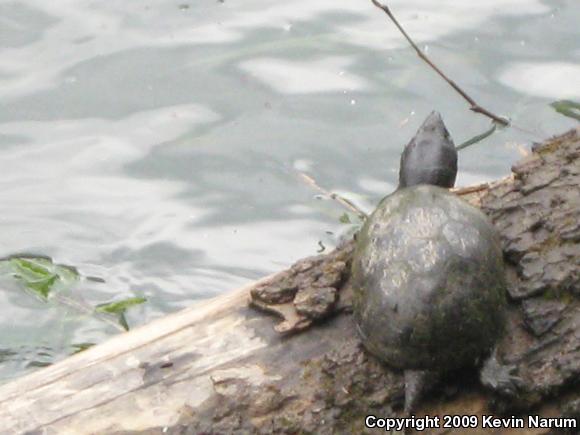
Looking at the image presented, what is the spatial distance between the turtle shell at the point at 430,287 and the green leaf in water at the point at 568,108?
7.53 feet

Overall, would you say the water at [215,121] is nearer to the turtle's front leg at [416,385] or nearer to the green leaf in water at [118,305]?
the green leaf in water at [118,305]

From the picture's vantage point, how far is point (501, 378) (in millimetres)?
2783

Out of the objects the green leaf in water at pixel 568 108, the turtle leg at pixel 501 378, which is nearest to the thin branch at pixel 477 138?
the green leaf in water at pixel 568 108

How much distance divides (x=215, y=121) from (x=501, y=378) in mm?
2662

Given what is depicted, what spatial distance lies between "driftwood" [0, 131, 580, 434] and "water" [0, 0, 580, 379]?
121 centimetres

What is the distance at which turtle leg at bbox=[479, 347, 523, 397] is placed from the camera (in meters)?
2.78

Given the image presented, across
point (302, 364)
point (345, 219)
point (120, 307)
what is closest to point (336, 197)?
point (345, 219)

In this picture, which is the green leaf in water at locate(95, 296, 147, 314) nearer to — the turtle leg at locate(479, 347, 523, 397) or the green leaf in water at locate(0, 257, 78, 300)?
the green leaf in water at locate(0, 257, 78, 300)

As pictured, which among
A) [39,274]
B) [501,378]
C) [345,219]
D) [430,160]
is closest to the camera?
[501,378]

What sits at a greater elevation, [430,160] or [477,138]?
[430,160]

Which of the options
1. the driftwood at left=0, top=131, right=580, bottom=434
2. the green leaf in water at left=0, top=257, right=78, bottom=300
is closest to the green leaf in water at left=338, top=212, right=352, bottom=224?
the green leaf in water at left=0, top=257, right=78, bottom=300

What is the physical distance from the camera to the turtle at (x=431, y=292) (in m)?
2.82

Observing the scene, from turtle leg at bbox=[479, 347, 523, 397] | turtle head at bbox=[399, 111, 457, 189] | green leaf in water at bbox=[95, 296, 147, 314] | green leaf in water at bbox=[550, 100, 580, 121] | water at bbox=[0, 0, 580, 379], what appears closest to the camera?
turtle leg at bbox=[479, 347, 523, 397]

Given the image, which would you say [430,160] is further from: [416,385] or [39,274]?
[39,274]
